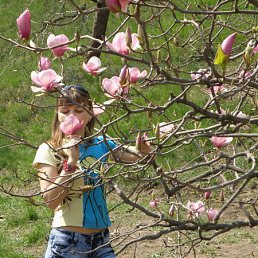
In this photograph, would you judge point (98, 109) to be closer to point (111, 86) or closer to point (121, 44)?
point (111, 86)

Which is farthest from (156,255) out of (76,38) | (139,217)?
(76,38)

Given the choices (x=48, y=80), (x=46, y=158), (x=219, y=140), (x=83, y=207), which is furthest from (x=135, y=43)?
(x=83, y=207)

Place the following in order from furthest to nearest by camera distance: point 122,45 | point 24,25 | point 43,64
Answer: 1. point 43,64
2. point 122,45
3. point 24,25

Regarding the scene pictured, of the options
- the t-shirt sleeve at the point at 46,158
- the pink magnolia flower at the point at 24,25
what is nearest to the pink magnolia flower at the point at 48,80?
the pink magnolia flower at the point at 24,25

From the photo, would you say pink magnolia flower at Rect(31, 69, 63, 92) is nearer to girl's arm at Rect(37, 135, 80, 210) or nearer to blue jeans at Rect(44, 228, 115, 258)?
girl's arm at Rect(37, 135, 80, 210)


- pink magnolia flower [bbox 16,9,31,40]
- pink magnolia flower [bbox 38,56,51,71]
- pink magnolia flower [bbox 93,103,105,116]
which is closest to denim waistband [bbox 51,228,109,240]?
pink magnolia flower [bbox 93,103,105,116]

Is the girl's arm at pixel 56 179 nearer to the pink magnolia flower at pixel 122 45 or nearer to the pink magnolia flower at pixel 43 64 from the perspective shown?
the pink magnolia flower at pixel 43 64

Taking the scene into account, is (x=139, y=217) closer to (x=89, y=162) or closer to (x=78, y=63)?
(x=89, y=162)

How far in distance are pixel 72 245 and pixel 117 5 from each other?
154cm

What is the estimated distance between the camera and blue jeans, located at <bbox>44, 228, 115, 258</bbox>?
10.5 ft

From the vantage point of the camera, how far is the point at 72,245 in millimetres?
3201

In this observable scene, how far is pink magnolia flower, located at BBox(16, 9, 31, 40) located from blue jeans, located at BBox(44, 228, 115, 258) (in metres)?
1.30

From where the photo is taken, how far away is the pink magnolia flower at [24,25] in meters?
2.14

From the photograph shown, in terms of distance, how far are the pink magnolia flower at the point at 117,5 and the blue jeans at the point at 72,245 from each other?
1.51 m
